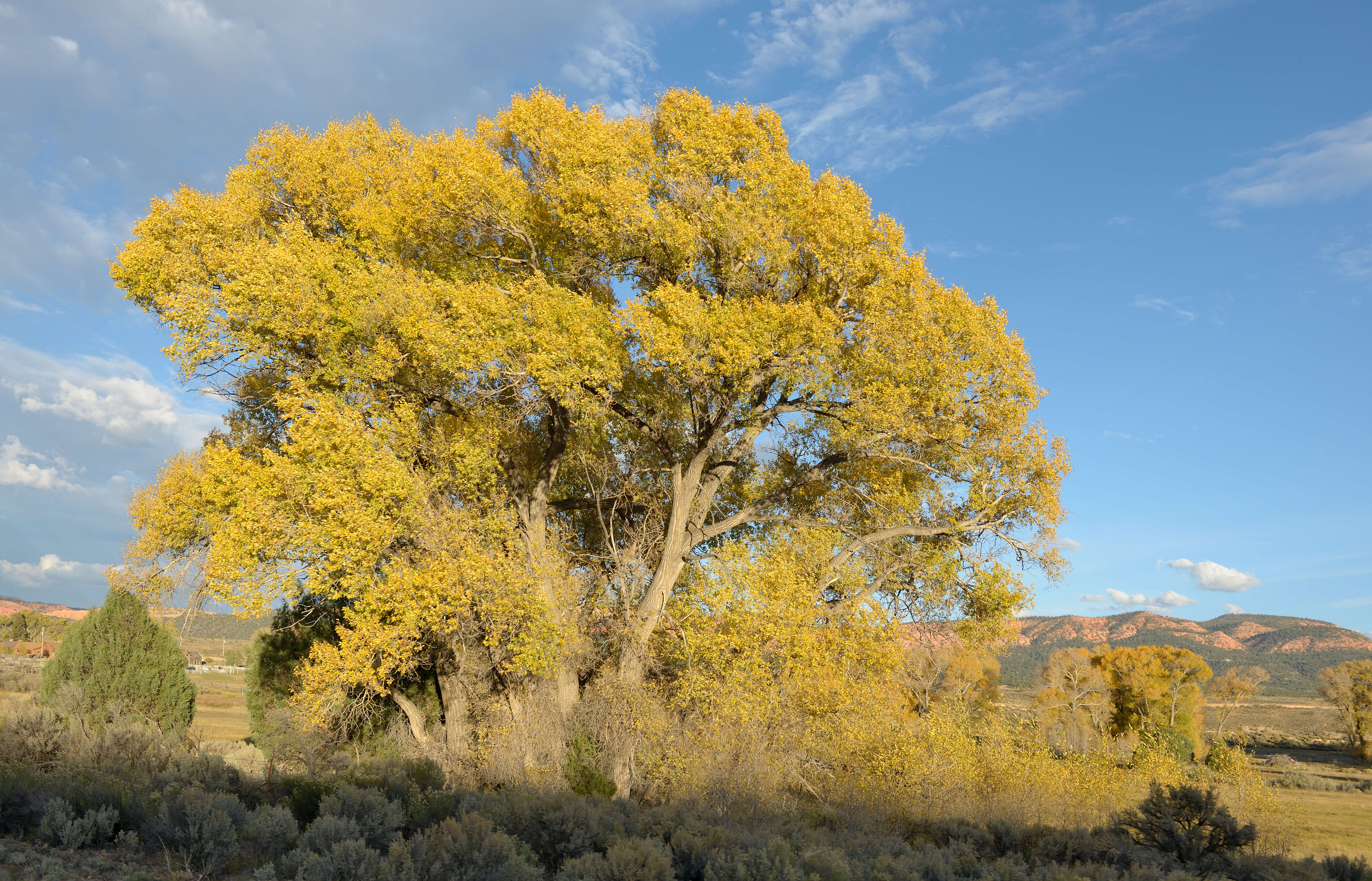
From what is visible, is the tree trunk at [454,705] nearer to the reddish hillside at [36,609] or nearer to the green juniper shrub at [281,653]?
the green juniper shrub at [281,653]

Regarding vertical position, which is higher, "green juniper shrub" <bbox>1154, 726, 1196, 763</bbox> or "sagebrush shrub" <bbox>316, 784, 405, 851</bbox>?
"sagebrush shrub" <bbox>316, 784, 405, 851</bbox>

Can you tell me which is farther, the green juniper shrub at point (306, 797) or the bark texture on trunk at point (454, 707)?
the bark texture on trunk at point (454, 707)

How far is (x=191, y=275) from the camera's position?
48.1 feet

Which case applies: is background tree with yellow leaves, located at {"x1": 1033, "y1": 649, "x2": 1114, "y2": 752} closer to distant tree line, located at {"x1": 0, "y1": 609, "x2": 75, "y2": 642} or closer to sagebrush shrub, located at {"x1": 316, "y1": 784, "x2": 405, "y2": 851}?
sagebrush shrub, located at {"x1": 316, "y1": 784, "x2": 405, "y2": 851}

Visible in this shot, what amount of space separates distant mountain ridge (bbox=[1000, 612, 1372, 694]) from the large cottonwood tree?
84.9 m

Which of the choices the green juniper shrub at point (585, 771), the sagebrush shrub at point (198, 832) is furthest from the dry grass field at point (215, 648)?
the sagebrush shrub at point (198, 832)

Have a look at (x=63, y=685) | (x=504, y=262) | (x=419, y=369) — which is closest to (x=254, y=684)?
(x=63, y=685)

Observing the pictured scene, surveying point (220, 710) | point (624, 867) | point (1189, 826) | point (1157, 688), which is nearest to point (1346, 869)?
point (1189, 826)

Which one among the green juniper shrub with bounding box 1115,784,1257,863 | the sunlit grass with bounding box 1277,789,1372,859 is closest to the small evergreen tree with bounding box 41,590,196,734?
the green juniper shrub with bounding box 1115,784,1257,863

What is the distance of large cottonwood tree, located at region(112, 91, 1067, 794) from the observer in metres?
13.0

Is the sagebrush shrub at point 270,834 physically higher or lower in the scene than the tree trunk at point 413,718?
higher

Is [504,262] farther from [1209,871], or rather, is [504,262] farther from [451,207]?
[1209,871]

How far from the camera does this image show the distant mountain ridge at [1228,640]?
107 meters

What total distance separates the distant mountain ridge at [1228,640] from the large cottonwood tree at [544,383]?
278 ft
